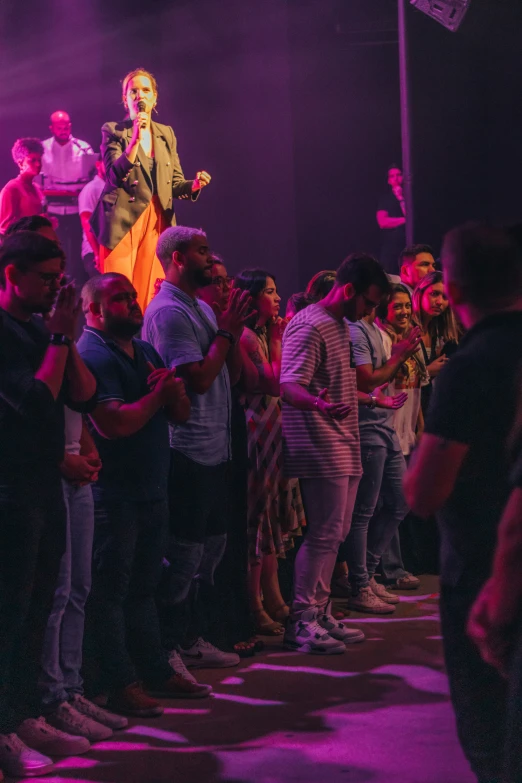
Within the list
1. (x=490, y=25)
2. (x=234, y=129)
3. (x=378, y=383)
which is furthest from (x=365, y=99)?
(x=378, y=383)

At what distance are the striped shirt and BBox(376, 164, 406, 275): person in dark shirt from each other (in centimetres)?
464

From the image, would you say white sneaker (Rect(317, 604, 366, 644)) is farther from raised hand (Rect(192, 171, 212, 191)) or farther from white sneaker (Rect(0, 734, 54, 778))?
raised hand (Rect(192, 171, 212, 191))

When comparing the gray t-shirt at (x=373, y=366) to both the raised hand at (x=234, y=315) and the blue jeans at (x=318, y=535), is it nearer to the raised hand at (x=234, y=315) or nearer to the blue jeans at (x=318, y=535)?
the blue jeans at (x=318, y=535)

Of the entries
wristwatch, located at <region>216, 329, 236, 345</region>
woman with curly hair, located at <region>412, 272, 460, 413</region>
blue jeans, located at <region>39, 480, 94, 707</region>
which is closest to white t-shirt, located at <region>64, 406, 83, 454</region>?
blue jeans, located at <region>39, 480, 94, 707</region>

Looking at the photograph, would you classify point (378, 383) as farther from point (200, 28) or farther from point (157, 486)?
point (200, 28)

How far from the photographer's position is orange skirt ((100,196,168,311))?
6.27 meters

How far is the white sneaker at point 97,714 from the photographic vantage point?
3180mm

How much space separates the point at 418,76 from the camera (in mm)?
6645

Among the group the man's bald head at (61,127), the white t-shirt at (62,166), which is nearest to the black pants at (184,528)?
the white t-shirt at (62,166)

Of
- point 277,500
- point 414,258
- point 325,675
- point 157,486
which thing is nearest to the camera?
point 157,486

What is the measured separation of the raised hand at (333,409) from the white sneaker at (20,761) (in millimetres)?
1727

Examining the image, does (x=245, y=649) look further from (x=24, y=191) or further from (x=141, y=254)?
(x=24, y=191)

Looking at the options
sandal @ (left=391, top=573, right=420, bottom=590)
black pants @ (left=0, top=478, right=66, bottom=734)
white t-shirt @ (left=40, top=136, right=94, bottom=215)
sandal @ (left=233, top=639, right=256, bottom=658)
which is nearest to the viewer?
black pants @ (left=0, top=478, right=66, bottom=734)

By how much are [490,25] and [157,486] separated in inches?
194
